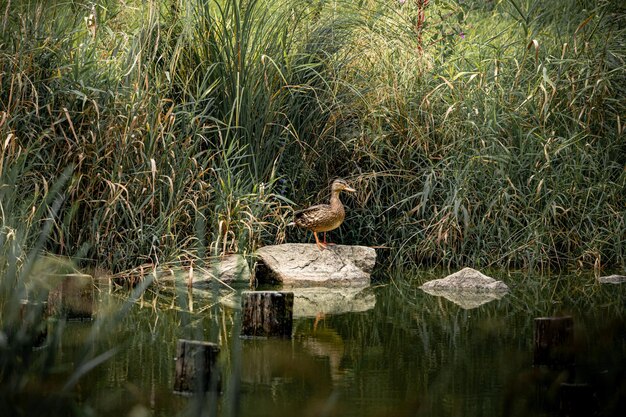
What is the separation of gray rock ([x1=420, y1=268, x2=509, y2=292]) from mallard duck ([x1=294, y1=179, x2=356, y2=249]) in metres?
0.92

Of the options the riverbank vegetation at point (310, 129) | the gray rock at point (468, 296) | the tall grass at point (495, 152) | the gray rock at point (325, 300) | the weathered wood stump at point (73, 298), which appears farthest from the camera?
the tall grass at point (495, 152)

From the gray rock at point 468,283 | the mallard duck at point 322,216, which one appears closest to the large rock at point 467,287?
the gray rock at point 468,283

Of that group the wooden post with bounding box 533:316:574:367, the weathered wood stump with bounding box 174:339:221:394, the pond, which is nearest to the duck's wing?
the pond

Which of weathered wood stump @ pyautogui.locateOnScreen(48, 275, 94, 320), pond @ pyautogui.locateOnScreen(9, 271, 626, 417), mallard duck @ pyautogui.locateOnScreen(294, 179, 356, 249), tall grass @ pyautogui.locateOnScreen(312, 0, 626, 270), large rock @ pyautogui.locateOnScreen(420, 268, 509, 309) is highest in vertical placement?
tall grass @ pyautogui.locateOnScreen(312, 0, 626, 270)

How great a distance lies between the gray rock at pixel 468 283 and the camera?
7938 mm

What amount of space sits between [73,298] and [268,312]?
4.07 ft

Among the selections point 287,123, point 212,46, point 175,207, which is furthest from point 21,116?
point 287,123

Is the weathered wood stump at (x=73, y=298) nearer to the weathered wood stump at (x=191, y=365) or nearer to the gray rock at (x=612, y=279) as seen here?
the weathered wood stump at (x=191, y=365)

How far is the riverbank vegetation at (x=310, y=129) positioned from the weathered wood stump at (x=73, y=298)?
3.52 feet

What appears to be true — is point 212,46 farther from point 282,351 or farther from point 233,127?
point 282,351

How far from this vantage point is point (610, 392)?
14.1ft

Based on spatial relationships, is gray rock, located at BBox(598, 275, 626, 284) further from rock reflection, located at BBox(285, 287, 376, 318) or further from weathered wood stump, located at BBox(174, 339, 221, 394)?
weathered wood stump, located at BBox(174, 339, 221, 394)

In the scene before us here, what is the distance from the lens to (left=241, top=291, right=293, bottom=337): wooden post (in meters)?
5.86

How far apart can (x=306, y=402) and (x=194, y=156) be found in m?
3.94
